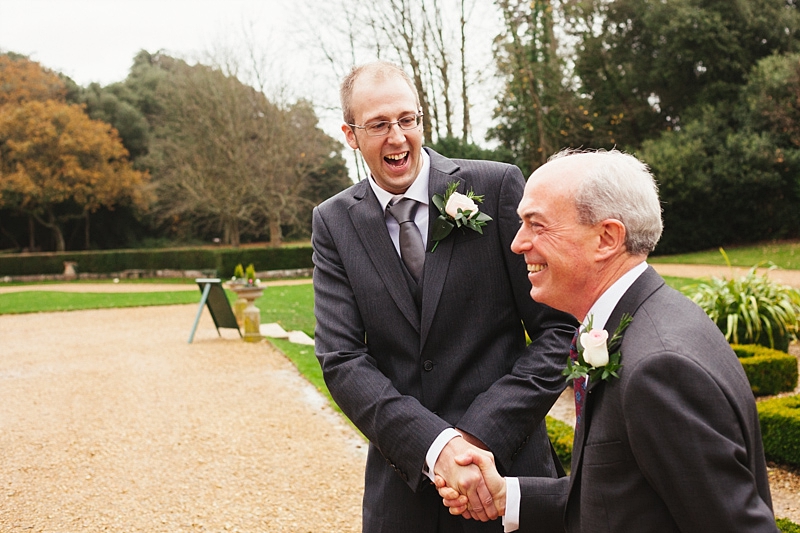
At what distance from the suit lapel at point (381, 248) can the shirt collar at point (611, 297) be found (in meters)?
0.65

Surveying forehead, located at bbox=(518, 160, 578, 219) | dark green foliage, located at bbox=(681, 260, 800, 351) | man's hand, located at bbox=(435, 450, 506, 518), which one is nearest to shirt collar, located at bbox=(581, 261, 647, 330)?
forehead, located at bbox=(518, 160, 578, 219)

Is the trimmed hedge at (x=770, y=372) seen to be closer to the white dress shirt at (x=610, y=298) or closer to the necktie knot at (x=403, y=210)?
the necktie knot at (x=403, y=210)

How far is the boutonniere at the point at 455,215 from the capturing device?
6.81ft

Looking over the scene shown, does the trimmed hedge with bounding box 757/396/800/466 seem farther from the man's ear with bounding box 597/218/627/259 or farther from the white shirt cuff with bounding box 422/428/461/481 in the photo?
the man's ear with bounding box 597/218/627/259

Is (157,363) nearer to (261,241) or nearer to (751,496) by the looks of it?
(751,496)

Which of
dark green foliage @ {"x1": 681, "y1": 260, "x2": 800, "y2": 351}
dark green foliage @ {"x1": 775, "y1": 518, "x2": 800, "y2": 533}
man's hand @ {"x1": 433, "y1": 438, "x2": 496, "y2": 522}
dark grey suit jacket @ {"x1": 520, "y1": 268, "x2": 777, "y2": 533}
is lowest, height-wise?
dark green foliage @ {"x1": 775, "y1": 518, "x2": 800, "y2": 533}

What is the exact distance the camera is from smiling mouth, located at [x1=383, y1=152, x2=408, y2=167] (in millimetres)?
2191

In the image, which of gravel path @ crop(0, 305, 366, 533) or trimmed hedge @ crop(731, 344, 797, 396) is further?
trimmed hedge @ crop(731, 344, 797, 396)

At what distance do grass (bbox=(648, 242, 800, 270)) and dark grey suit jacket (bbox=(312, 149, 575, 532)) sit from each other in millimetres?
16917

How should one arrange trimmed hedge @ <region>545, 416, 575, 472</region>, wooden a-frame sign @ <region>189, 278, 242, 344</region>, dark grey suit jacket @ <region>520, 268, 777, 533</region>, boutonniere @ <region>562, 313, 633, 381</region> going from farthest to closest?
wooden a-frame sign @ <region>189, 278, 242, 344</region> < trimmed hedge @ <region>545, 416, 575, 472</region> < boutonniere @ <region>562, 313, 633, 381</region> < dark grey suit jacket @ <region>520, 268, 777, 533</region>

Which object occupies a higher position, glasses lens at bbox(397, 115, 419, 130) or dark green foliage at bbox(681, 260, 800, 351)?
glasses lens at bbox(397, 115, 419, 130)

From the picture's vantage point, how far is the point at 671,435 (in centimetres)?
126

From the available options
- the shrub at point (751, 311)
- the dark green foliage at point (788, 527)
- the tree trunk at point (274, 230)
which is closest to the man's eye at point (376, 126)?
the dark green foliage at point (788, 527)

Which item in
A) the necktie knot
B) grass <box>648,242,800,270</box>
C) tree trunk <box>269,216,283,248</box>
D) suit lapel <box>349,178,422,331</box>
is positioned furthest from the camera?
tree trunk <box>269,216,283,248</box>
